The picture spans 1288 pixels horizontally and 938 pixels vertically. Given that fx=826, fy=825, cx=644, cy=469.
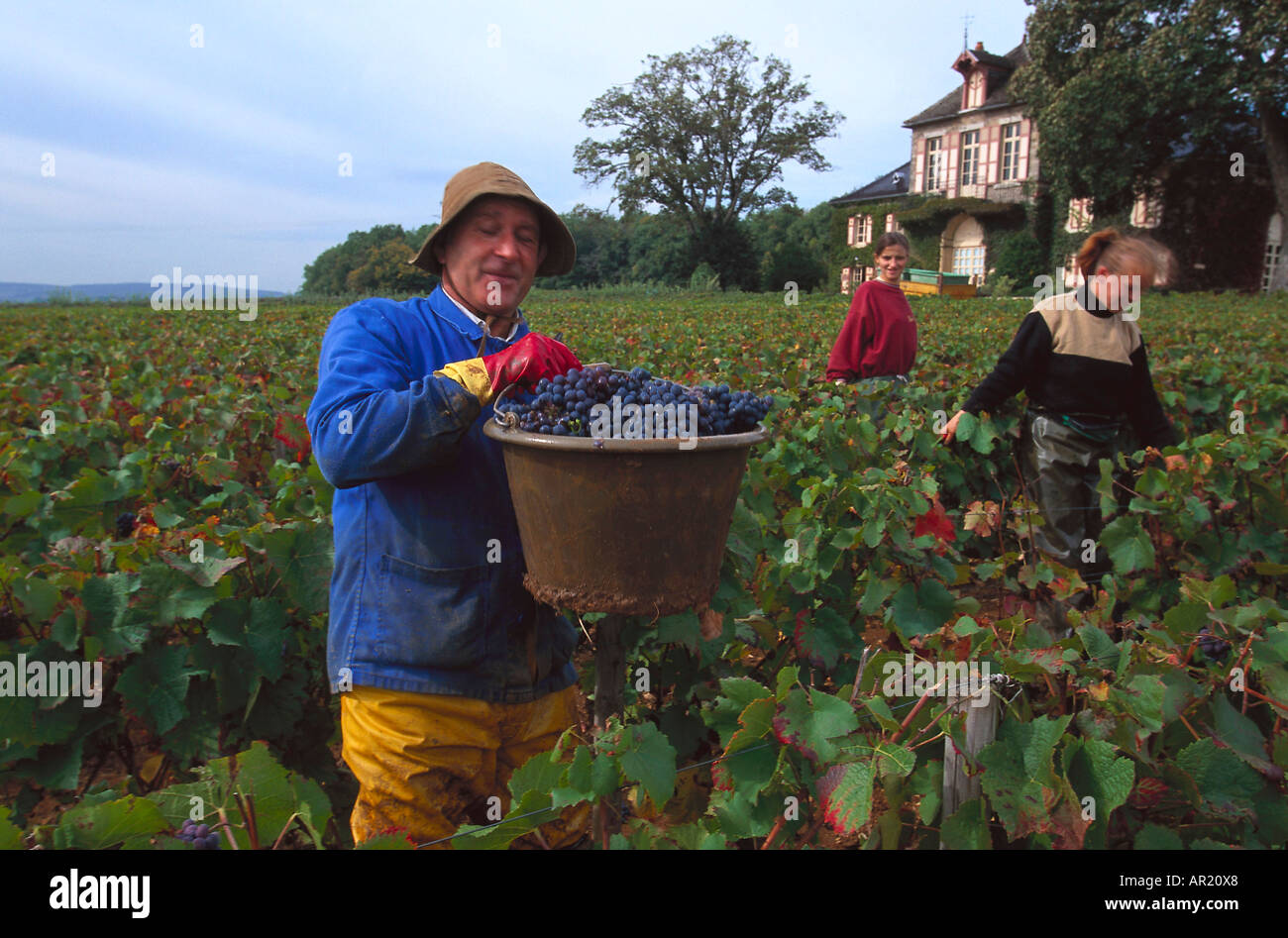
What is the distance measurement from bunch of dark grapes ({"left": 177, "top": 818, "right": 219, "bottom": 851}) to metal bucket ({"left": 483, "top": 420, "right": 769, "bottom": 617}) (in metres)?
0.65

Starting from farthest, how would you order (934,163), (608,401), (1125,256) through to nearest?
1. (934,163)
2. (1125,256)
3. (608,401)

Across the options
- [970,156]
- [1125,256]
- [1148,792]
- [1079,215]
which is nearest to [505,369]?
[1148,792]

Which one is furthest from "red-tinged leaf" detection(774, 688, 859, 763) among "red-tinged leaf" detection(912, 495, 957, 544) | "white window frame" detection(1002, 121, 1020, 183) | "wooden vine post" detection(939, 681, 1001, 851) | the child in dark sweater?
"white window frame" detection(1002, 121, 1020, 183)

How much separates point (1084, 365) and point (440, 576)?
3.61m

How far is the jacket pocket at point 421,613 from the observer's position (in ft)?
6.06

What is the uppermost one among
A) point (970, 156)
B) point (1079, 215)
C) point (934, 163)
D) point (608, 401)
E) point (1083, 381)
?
point (934, 163)

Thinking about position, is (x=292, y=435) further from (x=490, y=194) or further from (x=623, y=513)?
(x=623, y=513)

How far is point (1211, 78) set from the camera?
90.5ft

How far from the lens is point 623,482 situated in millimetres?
1396

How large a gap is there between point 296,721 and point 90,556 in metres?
0.86

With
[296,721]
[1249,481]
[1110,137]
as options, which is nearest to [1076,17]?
[1110,137]

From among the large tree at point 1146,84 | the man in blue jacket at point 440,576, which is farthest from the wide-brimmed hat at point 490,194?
the large tree at point 1146,84

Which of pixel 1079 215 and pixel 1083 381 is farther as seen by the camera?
pixel 1079 215

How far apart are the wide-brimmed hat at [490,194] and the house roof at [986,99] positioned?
46259 millimetres
